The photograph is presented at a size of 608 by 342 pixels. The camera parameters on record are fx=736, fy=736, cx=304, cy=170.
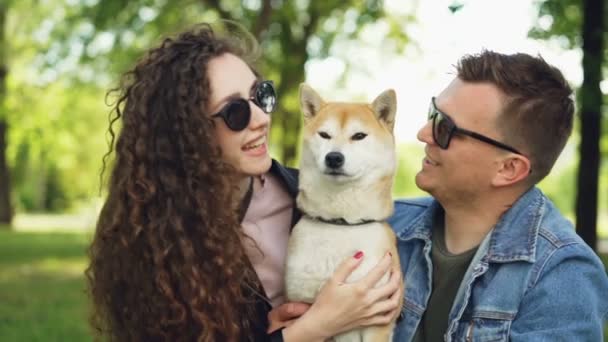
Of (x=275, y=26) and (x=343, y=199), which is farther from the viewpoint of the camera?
(x=275, y=26)

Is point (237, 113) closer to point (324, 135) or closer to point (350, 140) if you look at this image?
point (324, 135)

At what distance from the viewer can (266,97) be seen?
304cm

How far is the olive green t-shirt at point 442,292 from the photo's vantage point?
8.94ft

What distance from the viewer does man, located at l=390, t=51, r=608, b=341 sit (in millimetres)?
2521

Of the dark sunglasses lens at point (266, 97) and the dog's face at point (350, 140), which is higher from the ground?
the dark sunglasses lens at point (266, 97)

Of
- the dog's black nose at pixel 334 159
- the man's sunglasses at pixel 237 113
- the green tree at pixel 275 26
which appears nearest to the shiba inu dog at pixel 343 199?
the dog's black nose at pixel 334 159

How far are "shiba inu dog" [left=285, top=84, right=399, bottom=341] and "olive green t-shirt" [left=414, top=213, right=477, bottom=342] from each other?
136 millimetres

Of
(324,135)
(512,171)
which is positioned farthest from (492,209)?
(324,135)

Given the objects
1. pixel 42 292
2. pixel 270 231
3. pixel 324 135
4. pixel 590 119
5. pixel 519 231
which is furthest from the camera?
pixel 42 292

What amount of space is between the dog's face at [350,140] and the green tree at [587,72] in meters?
3.98

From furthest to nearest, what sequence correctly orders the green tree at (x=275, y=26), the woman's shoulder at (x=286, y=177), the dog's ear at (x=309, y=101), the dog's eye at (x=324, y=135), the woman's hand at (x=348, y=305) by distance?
the green tree at (x=275, y=26) < the woman's shoulder at (x=286, y=177) < the dog's ear at (x=309, y=101) < the dog's eye at (x=324, y=135) < the woman's hand at (x=348, y=305)

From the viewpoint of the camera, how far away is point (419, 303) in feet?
9.22

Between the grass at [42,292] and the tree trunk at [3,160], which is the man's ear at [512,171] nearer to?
the grass at [42,292]

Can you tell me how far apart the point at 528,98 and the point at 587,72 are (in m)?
5.39
